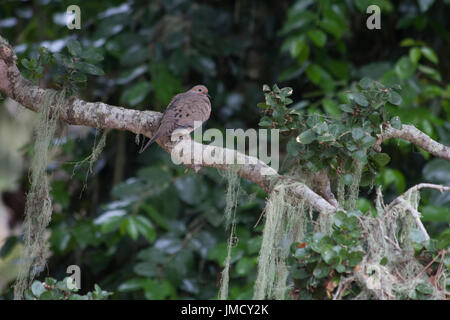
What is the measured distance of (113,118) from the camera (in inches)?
90.7

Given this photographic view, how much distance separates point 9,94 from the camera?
94.3 inches

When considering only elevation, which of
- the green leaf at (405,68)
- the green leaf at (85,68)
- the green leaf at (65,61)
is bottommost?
the green leaf at (85,68)

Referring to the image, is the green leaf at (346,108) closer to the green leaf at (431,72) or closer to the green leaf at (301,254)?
the green leaf at (301,254)

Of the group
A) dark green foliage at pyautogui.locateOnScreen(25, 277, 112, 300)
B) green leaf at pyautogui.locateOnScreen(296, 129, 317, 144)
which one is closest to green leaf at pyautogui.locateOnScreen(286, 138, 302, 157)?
green leaf at pyautogui.locateOnScreen(296, 129, 317, 144)

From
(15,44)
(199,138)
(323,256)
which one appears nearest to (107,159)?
(15,44)

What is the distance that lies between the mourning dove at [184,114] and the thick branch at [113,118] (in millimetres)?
56

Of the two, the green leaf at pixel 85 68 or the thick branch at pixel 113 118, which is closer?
the thick branch at pixel 113 118

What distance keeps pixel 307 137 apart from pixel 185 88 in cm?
239

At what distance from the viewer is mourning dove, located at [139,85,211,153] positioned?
7.57 ft

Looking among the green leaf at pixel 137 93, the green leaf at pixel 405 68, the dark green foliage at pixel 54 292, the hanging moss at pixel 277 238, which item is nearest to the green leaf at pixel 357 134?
the hanging moss at pixel 277 238

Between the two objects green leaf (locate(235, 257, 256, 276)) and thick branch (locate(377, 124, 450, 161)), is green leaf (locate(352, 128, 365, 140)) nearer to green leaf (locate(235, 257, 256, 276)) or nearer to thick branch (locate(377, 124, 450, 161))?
thick branch (locate(377, 124, 450, 161))

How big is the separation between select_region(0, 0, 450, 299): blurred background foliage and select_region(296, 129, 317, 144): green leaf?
1099 mm

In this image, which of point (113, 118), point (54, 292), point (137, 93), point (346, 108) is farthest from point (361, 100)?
point (137, 93)

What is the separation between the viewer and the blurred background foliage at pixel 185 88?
356 centimetres
